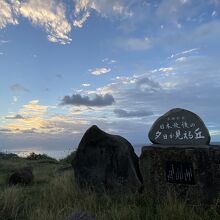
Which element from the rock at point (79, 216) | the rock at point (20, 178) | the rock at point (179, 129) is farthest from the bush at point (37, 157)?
the rock at point (79, 216)

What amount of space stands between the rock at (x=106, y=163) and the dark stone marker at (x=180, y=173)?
880mm

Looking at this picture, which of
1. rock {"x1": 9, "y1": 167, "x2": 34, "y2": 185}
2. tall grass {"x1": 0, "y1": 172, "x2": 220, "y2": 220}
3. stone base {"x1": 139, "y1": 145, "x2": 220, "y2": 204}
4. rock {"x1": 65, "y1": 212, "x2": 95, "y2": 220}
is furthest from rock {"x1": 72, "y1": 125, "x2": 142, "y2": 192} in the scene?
rock {"x1": 65, "y1": 212, "x2": 95, "y2": 220}

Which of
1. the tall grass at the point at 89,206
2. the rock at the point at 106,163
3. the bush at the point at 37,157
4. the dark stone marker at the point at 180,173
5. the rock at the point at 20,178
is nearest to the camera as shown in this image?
the tall grass at the point at 89,206

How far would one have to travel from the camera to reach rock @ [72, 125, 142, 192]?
9.71 metres

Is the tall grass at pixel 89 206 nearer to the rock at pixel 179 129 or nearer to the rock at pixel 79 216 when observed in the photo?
the rock at pixel 79 216

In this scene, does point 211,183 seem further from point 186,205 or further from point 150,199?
point 150,199

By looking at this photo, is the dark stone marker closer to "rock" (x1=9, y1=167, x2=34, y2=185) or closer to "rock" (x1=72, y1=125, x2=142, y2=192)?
"rock" (x1=72, y1=125, x2=142, y2=192)

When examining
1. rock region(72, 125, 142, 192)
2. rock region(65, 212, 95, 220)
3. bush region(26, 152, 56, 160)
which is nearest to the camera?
rock region(65, 212, 95, 220)

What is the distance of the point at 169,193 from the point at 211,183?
2.73 feet

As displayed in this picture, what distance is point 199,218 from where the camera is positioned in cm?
737

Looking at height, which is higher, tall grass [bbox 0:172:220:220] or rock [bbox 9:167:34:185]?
rock [bbox 9:167:34:185]

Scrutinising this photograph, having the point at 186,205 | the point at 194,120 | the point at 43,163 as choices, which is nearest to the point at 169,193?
the point at 186,205

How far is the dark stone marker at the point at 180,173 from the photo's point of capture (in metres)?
8.52

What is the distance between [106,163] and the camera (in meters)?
10.2
